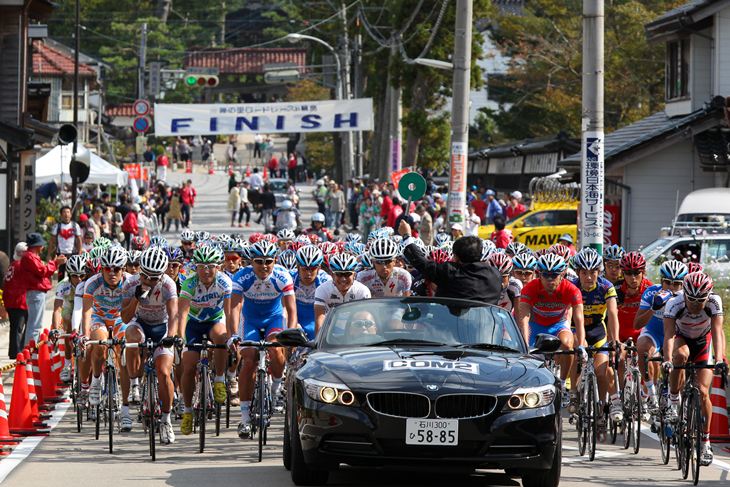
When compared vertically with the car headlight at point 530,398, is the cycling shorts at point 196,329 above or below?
above

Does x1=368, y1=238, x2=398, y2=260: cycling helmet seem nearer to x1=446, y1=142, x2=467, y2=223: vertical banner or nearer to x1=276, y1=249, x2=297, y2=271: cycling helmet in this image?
x1=276, y1=249, x2=297, y2=271: cycling helmet

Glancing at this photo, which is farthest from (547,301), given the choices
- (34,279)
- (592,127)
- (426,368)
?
(34,279)

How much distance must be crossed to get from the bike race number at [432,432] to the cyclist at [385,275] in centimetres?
468

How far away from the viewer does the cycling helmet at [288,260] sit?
63.2 ft

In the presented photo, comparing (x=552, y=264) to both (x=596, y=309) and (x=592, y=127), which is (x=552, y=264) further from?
(x=592, y=127)

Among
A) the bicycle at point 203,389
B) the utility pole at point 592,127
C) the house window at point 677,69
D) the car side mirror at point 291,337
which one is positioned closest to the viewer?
the car side mirror at point 291,337

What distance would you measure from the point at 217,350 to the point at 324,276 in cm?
257

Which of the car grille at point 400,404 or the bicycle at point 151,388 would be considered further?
the bicycle at point 151,388

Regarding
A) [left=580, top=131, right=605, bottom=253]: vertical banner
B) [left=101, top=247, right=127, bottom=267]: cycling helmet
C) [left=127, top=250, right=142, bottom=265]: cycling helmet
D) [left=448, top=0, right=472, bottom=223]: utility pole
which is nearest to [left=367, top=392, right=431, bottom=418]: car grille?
[left=101, top=247, right=127, bottom=267]: cycling helmet

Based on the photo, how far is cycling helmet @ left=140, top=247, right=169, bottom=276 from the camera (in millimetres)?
14055

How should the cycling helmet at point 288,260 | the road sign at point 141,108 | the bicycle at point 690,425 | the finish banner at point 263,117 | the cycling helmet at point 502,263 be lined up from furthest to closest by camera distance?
the road sign at point 141,108 → the finish banner at point 263,117 → the cycling helmet at point 288,260 → the cycling helmet at point 502,263 → the bicycle at point 690,425

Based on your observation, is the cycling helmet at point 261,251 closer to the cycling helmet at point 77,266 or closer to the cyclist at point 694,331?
the cycling helmet at point 77,266

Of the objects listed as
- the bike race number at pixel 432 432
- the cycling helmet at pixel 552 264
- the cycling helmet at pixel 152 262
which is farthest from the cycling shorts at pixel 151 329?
the bike race number at pixel 432 432

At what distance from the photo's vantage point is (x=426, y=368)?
1065 cm
